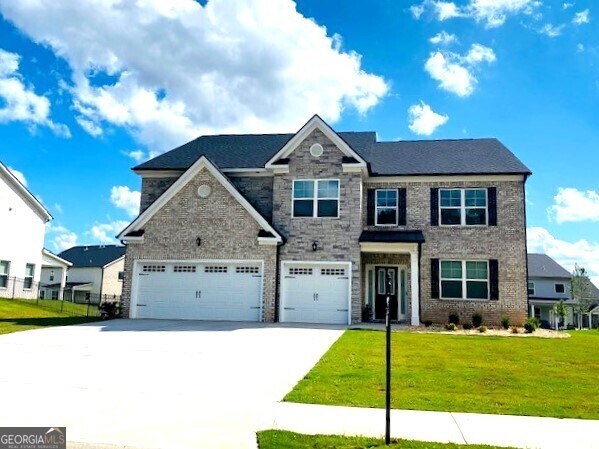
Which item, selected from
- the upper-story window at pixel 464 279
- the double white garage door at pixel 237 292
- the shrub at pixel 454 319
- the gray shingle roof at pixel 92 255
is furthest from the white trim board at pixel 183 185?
the gray shingle roof at pixel 92 255

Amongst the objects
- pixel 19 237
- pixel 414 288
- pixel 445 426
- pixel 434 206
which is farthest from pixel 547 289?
pixel 445 426

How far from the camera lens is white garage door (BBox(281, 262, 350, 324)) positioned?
2061 centimetres

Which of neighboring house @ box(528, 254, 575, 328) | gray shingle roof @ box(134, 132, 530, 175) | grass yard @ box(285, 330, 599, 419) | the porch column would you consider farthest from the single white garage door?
neighboring house @ box(528, 254, 575, 328)

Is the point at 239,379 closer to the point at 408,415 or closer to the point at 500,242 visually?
the point at 408,415

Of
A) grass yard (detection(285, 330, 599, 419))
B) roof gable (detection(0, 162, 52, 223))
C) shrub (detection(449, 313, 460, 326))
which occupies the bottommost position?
grass yard (detection(285, 330, 599, 419))

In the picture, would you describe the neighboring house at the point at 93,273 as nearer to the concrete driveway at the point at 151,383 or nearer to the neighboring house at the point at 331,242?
the neighboring house at the point at 331,242

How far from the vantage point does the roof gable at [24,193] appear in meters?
30.6

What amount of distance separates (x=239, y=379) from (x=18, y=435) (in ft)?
12.8

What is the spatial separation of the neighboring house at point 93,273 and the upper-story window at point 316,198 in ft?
115

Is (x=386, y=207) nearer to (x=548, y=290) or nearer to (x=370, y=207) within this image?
(x=370, y=207)

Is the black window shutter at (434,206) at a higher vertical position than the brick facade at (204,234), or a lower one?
higher

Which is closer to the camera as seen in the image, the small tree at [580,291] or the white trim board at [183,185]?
the white trim board at [183,185]

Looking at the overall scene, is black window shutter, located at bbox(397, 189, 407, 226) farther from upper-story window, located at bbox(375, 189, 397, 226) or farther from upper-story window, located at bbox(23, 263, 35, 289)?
upper-story window, located at bbox(23, 263, 35, 289)

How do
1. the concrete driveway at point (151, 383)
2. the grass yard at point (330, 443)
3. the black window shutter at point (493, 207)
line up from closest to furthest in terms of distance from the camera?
the grass yard at point (330, 443) < the concrete driveway at point (151, 383) < the black window shutter at point (493, 207)
